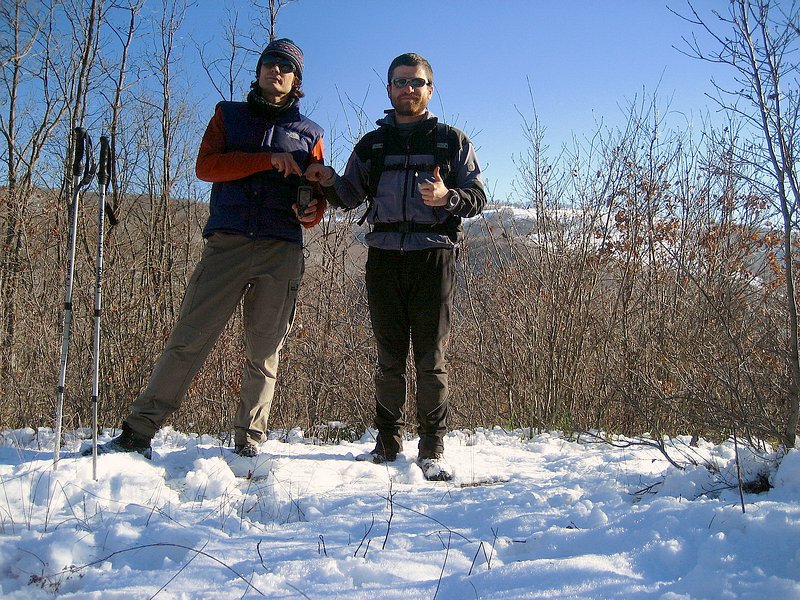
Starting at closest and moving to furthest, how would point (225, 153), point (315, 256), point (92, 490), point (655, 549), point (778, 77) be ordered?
point (655, 549)
point (92, 490)
point (778, 77)
point (225, 153)
point (315, 256)

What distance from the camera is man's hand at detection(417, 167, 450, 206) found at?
2.97 metres

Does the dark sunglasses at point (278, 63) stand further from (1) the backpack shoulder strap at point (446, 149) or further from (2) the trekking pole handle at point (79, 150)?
(2) the trekking pole handle at point (79, 150)

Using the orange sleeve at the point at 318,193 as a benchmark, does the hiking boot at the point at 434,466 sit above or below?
below

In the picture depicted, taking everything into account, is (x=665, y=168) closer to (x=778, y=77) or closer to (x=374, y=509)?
(x=778, y=77)

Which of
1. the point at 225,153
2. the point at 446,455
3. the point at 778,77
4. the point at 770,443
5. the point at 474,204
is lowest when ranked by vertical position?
the point at 446,455

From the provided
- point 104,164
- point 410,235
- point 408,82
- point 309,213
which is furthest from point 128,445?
point 408,82

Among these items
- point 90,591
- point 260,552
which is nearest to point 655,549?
point 260,552

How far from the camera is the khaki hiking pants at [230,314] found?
2.97 meters

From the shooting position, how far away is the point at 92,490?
7.69 feet

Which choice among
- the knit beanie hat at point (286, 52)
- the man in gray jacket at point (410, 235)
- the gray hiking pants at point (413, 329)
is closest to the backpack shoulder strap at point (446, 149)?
the man in gray jacket at point (410, 235)

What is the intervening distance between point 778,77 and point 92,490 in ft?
12.0

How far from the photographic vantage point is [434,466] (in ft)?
10.1

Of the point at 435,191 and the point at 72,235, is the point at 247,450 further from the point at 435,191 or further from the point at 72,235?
the point at 435,191

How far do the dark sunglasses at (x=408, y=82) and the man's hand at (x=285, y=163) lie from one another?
2.51 feet
